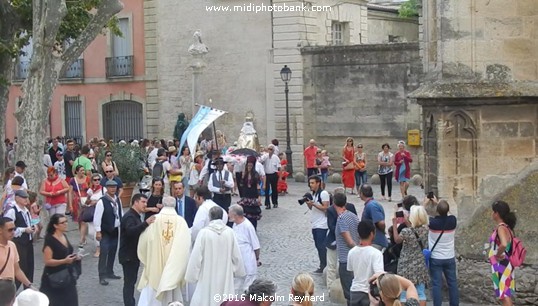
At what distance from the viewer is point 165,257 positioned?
10.6 m

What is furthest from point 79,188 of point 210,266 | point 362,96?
point 362,96

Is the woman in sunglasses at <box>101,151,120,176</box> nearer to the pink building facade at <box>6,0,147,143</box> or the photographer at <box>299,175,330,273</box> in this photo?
the photographer at <box>299,175,330,273</box>

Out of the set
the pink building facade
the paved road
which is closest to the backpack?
the paved road

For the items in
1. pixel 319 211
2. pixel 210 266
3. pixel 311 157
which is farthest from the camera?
pixel 311 157

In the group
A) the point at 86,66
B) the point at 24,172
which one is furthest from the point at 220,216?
the point at 86,66

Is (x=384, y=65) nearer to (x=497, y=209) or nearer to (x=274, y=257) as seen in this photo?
(x=274, y=257)

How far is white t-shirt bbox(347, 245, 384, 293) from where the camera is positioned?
898 cm

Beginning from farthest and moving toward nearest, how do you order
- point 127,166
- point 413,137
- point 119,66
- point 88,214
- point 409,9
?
point 409,9 → point 119,66 → point 413,137 → point 127,166 → point 88,214

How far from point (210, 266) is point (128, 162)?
435 inches

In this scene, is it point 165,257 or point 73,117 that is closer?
point 165,257

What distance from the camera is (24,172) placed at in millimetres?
17797

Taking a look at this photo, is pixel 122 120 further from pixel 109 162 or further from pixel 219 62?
pixel 109 162

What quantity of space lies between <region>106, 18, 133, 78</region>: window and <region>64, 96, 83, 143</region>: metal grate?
216cm

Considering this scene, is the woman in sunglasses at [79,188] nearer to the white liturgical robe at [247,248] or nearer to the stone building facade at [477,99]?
the white liturgical robe at [247,248]
